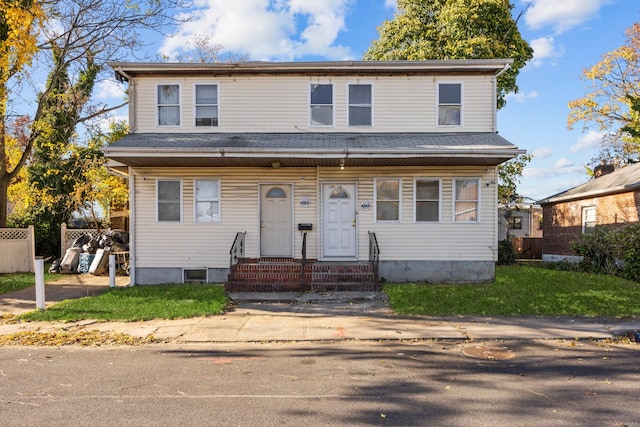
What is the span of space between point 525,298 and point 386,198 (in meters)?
4.65

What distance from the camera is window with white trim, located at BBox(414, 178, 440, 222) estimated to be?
12500mm

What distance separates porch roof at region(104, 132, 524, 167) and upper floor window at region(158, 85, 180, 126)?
48 cm

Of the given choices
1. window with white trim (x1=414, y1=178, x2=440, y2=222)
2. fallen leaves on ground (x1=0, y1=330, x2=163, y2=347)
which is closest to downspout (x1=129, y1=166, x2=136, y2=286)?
fallen leaves on ground (x1=0, y1=330, x2=163, y2=347)

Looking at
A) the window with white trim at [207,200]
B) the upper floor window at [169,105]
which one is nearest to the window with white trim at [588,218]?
the window with white trim at [207,200]

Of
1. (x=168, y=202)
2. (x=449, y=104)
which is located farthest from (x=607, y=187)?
(x=168, y=202)

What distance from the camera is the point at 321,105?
1283 centimetres

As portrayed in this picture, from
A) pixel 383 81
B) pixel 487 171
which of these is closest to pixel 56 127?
pixel 383 81

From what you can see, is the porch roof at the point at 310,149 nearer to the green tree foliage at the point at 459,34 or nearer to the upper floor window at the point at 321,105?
the upper floor window at the point at 321,105

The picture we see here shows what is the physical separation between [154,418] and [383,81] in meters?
11.1

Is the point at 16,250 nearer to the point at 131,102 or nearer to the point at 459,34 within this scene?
the point at 131,102

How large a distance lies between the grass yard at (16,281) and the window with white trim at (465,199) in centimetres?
1322

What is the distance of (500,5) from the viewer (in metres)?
18.5

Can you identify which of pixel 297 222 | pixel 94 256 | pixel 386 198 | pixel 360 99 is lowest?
pixel 94 256

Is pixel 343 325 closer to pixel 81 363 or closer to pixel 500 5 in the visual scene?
pixel 81 363
